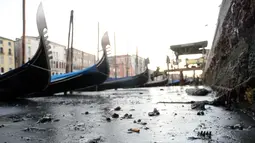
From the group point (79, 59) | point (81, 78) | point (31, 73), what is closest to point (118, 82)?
point (81, 78)

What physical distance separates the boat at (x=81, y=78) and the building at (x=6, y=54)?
39.9 m

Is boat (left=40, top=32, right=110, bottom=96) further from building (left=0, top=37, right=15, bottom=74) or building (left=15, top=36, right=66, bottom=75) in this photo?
building (left=0, top=37, right=15, bottom=74)

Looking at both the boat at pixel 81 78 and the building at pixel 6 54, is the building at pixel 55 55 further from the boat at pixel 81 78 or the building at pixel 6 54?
the boat at pixel 81 78

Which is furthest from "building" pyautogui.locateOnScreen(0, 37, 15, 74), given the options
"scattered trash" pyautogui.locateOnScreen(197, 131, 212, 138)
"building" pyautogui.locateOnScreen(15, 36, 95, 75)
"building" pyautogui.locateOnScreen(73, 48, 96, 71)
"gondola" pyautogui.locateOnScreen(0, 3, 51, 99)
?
"scattered trash" pyautogui.locateOnScreen(197, 131, 212, 138)

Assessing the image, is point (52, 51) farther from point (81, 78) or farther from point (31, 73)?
point (31, 73)

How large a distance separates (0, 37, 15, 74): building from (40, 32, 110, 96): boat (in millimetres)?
39898

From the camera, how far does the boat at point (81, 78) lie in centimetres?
1203

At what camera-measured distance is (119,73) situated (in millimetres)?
77375

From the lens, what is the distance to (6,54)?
4628 centimetres

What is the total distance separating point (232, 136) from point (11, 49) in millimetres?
54728

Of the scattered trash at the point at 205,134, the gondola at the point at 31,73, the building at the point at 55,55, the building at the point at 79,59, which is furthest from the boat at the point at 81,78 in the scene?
the building at the point at 79,59

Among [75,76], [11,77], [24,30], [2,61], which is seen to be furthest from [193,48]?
[2,61]

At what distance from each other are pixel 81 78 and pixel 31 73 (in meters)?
4.59

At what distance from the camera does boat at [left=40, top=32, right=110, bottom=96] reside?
12.0 m
